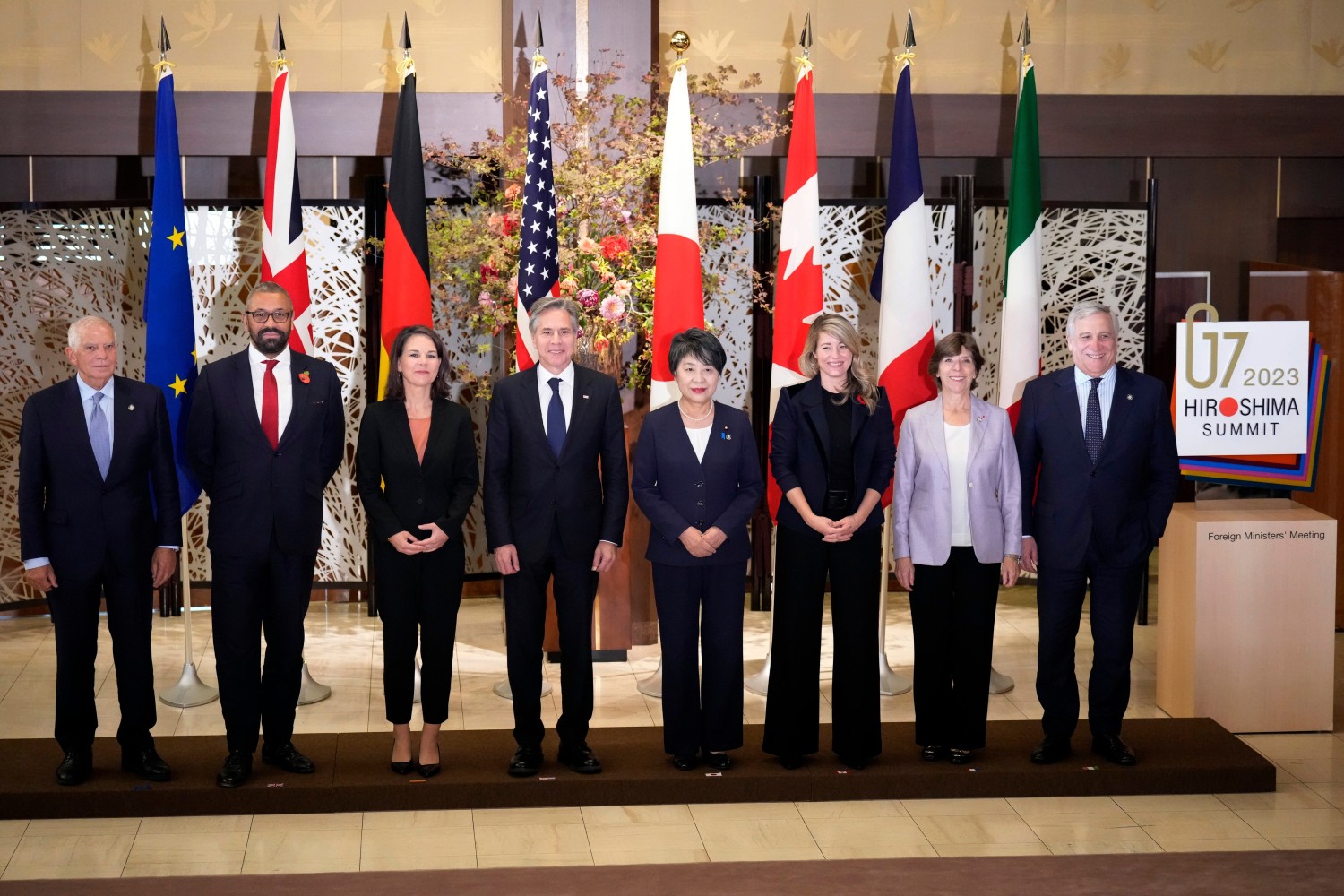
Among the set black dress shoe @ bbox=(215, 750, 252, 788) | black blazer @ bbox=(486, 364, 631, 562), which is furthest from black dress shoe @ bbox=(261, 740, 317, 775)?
black blazer @ bbox=(486, 364, 631, 562)

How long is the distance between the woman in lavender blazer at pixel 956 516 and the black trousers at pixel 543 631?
3.54ft

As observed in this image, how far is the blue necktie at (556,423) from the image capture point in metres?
4.71

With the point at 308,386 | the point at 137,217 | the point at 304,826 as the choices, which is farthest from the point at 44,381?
the point at 304,826

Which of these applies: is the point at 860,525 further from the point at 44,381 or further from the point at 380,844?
the point at 44,381

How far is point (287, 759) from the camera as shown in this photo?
483cm

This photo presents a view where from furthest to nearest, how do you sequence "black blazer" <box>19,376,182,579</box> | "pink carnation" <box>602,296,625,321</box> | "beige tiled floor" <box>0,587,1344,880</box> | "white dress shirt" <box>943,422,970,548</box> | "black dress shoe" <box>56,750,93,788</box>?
"pink carnation" <box>602,296,625,321</box>
"white dress shirt" <box>943,422,970,548</box>
"black dress shoe" <box>56,750,93,788</box>
"black blazer" <box>19,376,182,579</box>
"beige tiled floor" <box>0,587,1344,880</box>

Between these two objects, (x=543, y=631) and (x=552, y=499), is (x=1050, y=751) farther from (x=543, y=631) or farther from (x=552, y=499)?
(x=552, y=499)

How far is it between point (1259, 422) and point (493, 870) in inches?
136

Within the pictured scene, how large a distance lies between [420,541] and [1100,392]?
237 cm

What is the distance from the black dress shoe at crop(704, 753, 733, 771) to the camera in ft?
15.9

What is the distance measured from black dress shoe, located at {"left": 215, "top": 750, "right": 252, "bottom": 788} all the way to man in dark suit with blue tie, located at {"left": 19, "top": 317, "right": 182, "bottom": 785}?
204mm

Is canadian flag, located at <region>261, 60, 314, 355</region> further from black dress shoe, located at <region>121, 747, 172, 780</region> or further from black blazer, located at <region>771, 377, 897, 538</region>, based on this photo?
black blazer, located at <region>771, 377, 897, 538</region>

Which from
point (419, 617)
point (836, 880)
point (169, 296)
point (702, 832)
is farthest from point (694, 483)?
point (169, 296)

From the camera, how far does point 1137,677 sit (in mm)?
6312
